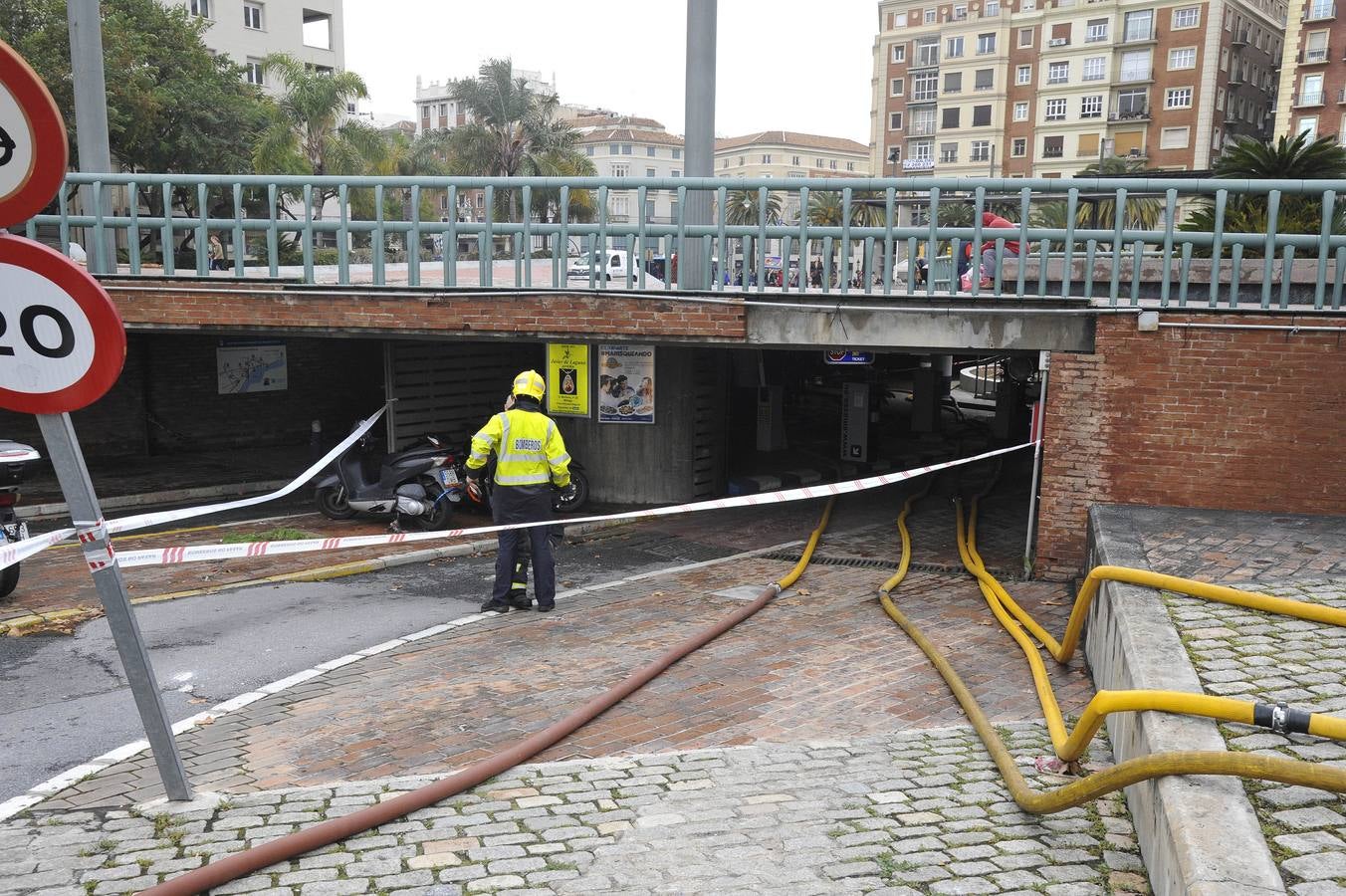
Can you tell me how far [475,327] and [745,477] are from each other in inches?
194

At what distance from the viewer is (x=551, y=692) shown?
267 inches

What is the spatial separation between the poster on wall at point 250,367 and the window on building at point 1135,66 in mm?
74037

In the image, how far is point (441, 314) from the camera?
452 inches

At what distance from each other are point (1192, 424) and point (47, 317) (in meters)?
8.49

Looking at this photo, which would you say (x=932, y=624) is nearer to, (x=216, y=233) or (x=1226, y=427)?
(x=1226, y=427)

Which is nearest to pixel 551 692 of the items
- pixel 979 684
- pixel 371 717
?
pixel 371 717

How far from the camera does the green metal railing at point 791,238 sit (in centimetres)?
947

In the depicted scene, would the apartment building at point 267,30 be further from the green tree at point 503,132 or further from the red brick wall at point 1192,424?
the red brick wall at point 1192,424

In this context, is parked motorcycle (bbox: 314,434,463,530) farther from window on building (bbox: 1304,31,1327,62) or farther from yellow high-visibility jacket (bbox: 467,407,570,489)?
window on building (bbox: 1304,31,1327,62)

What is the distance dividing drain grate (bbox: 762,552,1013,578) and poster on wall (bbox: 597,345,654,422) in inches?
115

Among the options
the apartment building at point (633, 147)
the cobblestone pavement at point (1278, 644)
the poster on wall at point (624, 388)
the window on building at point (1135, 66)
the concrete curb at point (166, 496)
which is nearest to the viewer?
the cobblestone pavement at point (1278, 644)

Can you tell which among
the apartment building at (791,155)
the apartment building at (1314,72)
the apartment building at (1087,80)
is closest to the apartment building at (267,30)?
the apartment building at (1087,80)

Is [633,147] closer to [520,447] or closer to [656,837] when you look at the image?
[520,447]

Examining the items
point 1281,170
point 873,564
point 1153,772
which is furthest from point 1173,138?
point 1153,772
